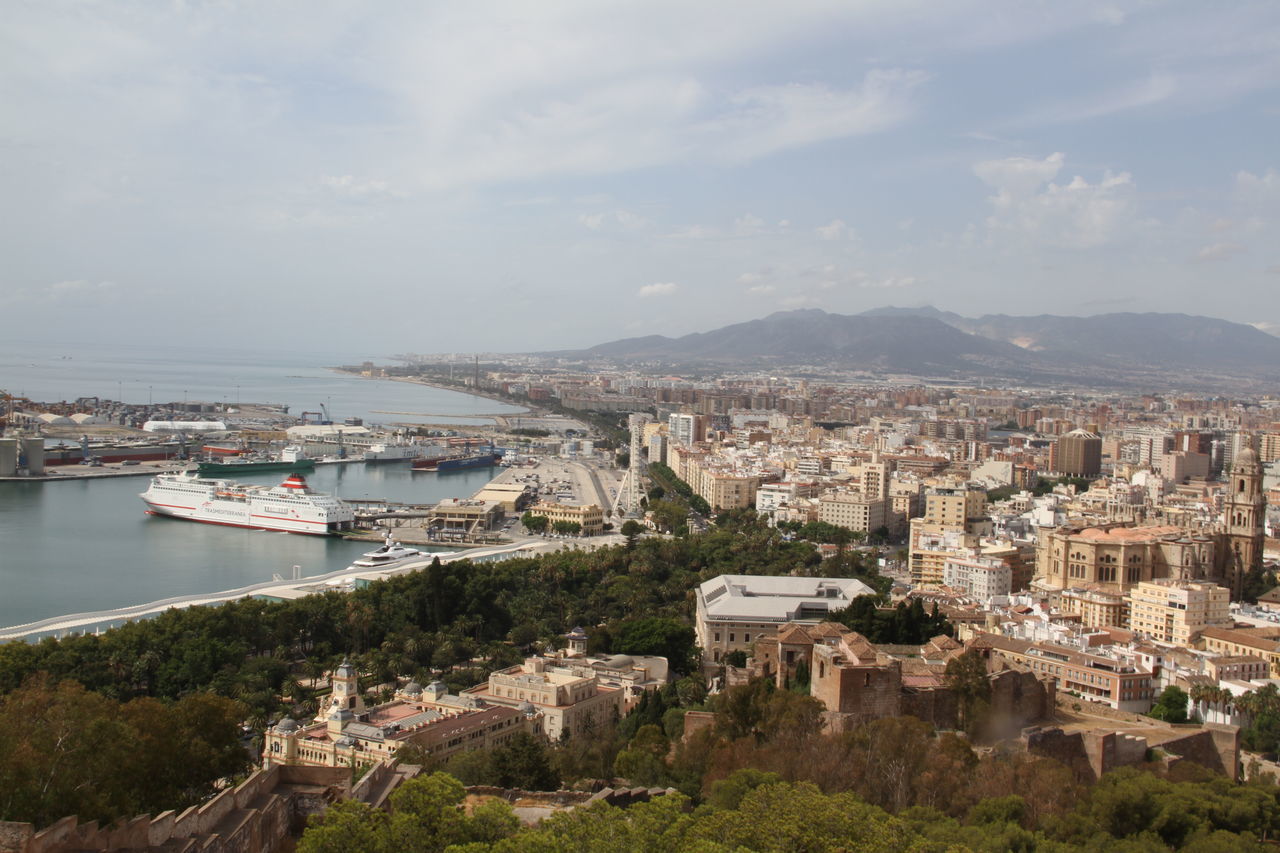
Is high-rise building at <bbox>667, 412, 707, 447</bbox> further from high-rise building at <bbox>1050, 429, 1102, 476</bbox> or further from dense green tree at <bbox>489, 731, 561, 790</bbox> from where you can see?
dense green tree at <bbox>489, 731, 561, 790</bbox>

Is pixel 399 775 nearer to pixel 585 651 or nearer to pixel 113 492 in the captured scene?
pixel 585 651

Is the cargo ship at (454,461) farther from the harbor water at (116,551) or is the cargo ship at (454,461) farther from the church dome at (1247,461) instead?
the church dome at (1247,461)

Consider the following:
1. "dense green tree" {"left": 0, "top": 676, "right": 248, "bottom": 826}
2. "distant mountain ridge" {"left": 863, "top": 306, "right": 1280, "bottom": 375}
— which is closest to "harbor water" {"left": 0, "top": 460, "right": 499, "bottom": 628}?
"dense green tree" {"left": 0, "top": 676, "right": 248, "bottom": 826}

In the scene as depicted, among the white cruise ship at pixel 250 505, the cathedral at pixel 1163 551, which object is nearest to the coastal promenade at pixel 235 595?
the white cruise ship at pixel 250 505

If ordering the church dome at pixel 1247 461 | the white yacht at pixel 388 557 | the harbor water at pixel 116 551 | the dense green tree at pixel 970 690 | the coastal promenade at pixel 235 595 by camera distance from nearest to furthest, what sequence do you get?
the dense green tree at pixel 970 690 → the coastal promenade at pixel 235 595 → the harbor water at pixel 116 551 → the church dome at pixel 1247 461 → the white yacht at pixel 388 557

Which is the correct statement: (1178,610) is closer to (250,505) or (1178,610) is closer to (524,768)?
(524,768)

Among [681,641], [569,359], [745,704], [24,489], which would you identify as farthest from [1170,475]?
[569,359]

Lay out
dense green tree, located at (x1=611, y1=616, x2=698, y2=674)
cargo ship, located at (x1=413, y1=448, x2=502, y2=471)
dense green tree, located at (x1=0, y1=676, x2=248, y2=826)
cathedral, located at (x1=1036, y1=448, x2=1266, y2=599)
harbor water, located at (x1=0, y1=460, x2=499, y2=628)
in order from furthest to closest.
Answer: cargo ship, located at (x1=413, y1=448, x2=502, y2=471) → harbor water, located at (x1=0, y1=460, x2=499, y2=628) → cathedral, located at (x1=1036, y1=448, x2=1266, y2=599) → dense green tree, located at (x1=611, y1=616, x2=698, y2=674) → dense green tree, located at (x1=0, y1=676, x2=248, y2=826)
